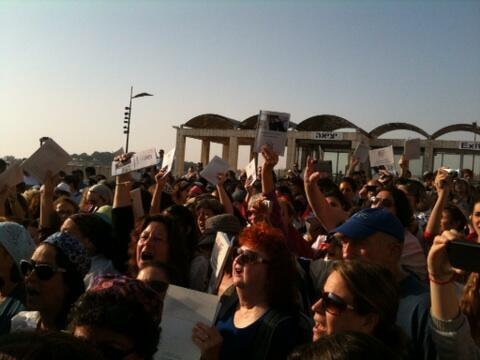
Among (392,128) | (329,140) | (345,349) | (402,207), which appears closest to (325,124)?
(329,140)

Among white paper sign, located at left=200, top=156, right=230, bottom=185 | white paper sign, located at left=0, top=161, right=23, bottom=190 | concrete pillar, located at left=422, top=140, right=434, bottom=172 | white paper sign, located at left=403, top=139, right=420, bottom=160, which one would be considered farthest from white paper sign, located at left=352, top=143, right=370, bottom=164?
concrete pillar, located at left=422, top=140, right=434, bottom=172

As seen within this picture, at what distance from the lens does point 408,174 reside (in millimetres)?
9195

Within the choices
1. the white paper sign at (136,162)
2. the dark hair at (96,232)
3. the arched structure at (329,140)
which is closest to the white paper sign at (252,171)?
the white paper sign at (136,162)

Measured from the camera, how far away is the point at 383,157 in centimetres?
939

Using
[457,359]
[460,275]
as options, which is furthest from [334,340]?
[460,275]

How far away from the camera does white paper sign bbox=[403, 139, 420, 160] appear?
31.6ft

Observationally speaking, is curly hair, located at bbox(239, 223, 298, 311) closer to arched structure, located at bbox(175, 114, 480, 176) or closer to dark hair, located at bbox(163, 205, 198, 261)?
dark hair, located at bbox(163, 205, 198, 261)

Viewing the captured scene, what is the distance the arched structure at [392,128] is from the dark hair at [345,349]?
88.9 ft

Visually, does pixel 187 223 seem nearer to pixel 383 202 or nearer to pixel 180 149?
pixel 383 202

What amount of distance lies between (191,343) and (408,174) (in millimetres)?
7575

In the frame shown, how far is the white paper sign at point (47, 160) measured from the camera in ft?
19.5

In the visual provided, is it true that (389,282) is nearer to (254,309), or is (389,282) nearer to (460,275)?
(254,309)

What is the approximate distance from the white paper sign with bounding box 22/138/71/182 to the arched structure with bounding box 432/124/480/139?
2443 cm

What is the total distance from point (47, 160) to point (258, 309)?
4148 mm
